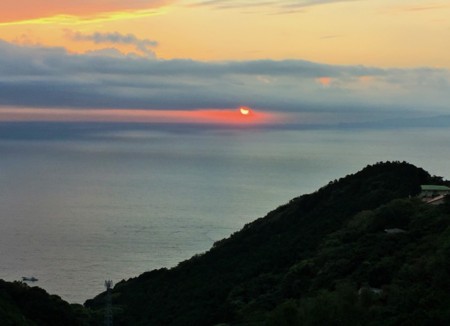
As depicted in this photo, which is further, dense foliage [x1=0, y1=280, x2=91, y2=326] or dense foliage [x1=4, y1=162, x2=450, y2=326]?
dense foliage [x1=0, y1=280, x2=91, y2=326]

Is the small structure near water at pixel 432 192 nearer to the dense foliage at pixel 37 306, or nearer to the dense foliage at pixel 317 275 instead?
the dense foliage at pixel 317 275

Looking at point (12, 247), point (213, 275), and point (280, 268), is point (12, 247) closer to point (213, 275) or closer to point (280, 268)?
point (213, 275)

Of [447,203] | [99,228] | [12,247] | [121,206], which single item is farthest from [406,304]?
[121,206]

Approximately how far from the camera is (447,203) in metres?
36.0

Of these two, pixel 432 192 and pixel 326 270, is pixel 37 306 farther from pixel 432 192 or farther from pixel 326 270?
pixel 432 192

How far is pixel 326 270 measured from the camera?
106ft

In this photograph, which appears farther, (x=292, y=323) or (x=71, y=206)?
(x=71, y=206)

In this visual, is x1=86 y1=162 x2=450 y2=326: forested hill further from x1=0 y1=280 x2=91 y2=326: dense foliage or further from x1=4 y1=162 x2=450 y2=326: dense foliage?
x1=0 y1=280 x2=91 y2=326: dense foliage

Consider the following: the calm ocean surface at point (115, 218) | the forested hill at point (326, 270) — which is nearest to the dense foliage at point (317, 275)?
the forested hill at point (326, 270)

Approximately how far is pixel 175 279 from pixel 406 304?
28.9 meters

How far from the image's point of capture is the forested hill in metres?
22.6

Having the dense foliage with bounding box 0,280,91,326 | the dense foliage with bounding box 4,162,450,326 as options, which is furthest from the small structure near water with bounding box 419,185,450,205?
the dense foliage with bounding box 0,280,91,326

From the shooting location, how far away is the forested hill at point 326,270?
22578mm

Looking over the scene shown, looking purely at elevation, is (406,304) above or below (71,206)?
below
